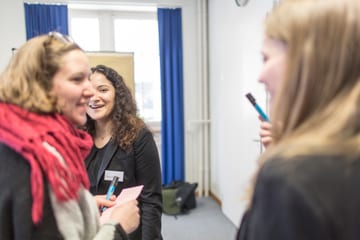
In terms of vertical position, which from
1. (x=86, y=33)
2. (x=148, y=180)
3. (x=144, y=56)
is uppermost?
(x=86, y=33)

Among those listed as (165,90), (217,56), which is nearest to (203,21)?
(217,56)

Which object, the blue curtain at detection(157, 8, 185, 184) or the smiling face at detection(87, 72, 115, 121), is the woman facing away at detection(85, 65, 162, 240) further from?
the blue curtain at detection(157, 8, 185, 184)

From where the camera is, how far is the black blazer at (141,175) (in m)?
1.37

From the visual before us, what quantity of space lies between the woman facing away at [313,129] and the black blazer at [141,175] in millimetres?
911

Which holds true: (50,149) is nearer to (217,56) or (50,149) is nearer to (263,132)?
(263,132)

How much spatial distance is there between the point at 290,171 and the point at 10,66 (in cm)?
73

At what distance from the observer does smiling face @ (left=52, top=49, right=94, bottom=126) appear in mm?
794

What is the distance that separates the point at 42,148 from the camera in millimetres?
680

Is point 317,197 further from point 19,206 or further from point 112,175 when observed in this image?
point 112,175

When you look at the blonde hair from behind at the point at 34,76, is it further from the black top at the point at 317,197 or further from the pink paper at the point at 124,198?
the black top at the point at 317,197

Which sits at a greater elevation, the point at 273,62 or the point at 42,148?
the point at 273,62

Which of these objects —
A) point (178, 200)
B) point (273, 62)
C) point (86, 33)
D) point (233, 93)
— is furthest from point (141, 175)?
point (86, 33)

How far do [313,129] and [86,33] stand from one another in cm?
385

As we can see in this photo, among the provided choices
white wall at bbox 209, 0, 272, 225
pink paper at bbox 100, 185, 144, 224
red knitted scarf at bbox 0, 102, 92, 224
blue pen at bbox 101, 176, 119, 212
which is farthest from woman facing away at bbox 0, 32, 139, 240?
white wall at bbox 209, 0, 272, 225
